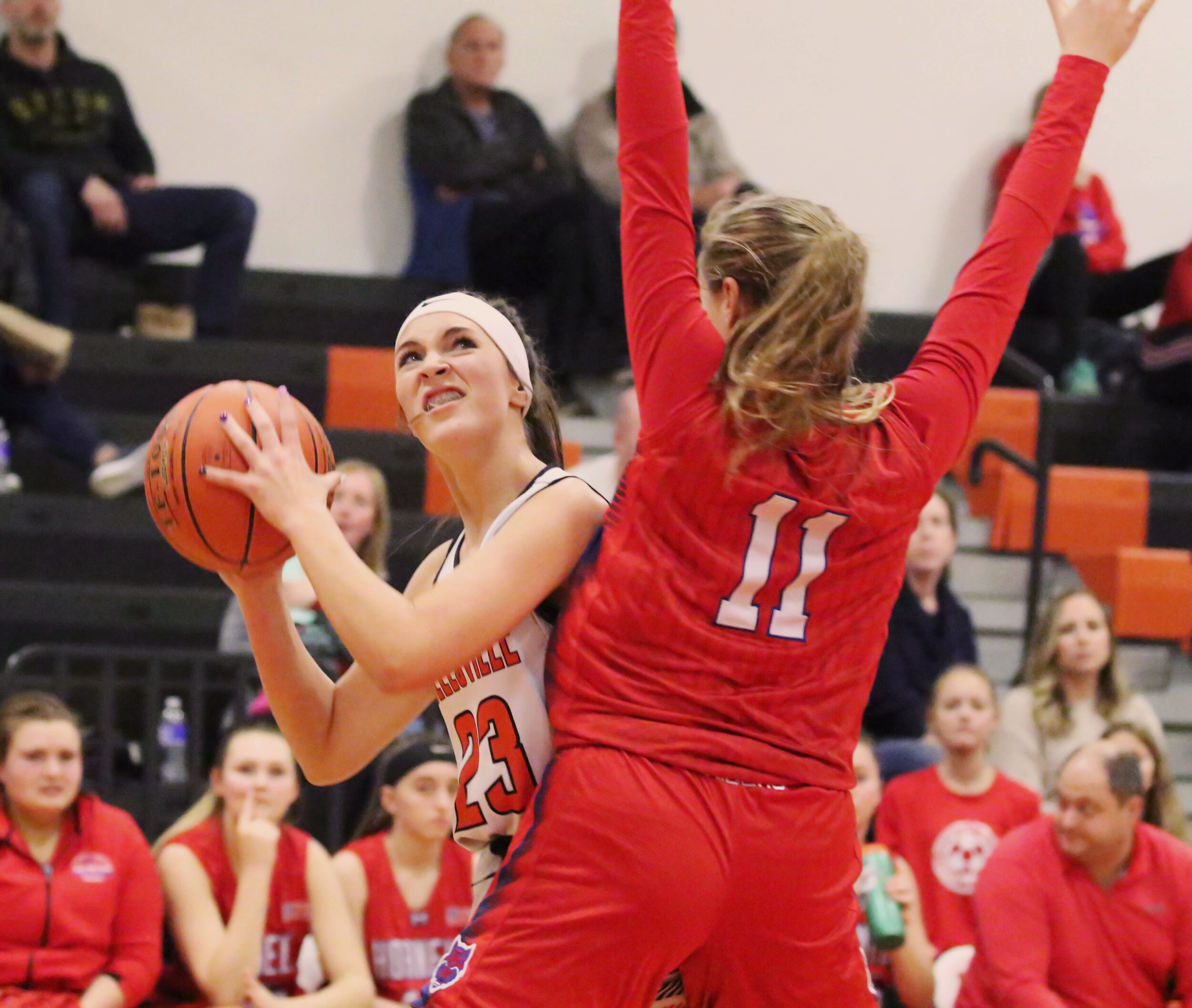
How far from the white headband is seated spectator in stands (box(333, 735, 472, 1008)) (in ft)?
8.22

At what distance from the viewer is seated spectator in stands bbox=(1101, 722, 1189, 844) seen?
475cm

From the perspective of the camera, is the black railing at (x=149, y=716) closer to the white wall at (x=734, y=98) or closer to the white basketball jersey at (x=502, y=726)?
the white wall at (x=734, y=98)

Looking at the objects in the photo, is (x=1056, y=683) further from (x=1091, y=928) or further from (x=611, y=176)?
(x=611, y=176)

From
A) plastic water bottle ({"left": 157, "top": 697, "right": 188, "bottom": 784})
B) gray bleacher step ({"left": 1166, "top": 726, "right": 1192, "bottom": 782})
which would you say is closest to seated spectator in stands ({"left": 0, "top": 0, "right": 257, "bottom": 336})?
plastic water bottle ({"left": 157, "top": 697, "right": 188, "bottom": 784})

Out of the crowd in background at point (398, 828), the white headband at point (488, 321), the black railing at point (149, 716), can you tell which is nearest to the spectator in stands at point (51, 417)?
the crowd in background at point (398, 828)

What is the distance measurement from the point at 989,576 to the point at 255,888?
171 inches

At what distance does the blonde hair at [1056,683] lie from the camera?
564 cm

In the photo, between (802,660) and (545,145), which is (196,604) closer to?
(545,145)

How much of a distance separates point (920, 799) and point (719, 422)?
336 cm

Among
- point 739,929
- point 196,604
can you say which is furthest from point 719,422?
point 196,604

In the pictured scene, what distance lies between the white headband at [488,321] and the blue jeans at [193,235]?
5.11 metres

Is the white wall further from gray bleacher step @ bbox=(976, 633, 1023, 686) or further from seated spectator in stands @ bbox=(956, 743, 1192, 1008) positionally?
seated spectator in stands @ bbox=(956, 743, 1192, 1008)

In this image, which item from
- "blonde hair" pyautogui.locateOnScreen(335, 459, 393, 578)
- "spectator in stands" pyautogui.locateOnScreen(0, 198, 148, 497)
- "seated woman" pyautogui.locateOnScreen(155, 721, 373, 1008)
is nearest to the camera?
"seated woman" pyautogui.locateOnScreen(155, 721, 373, 1008)

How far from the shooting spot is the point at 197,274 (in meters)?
7.34
